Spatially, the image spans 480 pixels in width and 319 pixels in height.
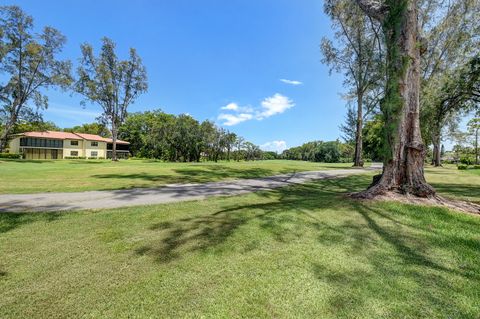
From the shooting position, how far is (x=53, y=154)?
53.7 meters

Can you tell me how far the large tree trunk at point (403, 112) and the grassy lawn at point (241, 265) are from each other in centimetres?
146

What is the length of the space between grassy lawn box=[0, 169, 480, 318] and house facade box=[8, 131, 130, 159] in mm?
56265

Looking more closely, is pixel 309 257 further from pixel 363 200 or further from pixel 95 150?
pixel 95 150

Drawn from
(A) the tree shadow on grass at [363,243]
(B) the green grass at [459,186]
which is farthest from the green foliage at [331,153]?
(A) the tree shadow on grass at [363,243]

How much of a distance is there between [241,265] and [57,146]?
214 feet

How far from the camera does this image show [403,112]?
6.90 m

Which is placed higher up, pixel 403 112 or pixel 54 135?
pixel 54 135

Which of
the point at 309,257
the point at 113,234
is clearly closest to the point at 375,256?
the point at 309,257

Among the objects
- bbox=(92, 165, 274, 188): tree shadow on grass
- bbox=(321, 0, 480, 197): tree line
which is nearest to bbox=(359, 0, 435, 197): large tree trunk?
bbox=(321, 0, 480, 197): tree line

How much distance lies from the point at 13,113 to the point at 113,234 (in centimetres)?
3697

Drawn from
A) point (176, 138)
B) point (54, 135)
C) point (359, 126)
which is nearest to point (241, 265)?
point (359, 126)

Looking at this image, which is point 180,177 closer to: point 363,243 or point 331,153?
point 363,243

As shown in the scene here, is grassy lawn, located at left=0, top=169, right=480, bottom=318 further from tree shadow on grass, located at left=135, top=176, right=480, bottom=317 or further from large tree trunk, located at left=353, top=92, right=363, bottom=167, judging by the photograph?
large tree trunk, located at left=353, top=92, right=363, bottom=167

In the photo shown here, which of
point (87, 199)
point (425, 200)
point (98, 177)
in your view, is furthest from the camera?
point (98, 177)
